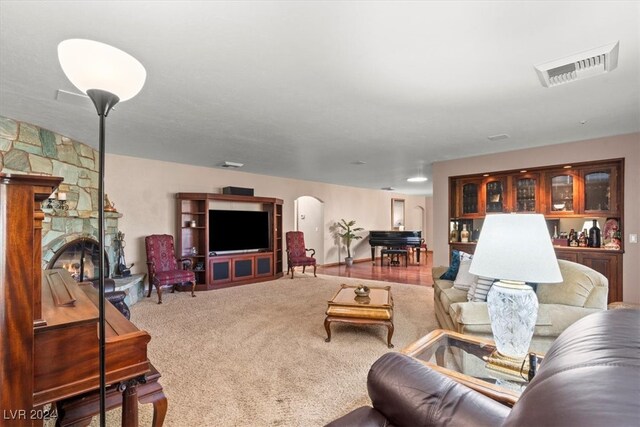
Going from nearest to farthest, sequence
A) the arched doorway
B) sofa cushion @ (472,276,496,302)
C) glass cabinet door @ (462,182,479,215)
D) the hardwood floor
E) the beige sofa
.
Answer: the beige sofa
sofa cushion @ (472,276,496,302)
glass cabinet door @ (462,182,479,215)
the hardwood floor
the arched doorway

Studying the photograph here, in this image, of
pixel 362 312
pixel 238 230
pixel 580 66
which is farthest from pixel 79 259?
pixel 580 66

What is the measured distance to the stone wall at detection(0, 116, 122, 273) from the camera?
3312mm

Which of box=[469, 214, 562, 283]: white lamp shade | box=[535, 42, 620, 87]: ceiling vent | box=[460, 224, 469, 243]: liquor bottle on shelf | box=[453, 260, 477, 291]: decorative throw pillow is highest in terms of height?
box=[535, 42, 620, 87]: ceiling vent

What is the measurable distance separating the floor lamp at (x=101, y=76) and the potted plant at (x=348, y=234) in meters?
7.78

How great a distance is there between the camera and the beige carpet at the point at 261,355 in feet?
6.70

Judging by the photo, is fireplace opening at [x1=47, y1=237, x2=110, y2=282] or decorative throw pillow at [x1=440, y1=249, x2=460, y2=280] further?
fireplace opening at [x1=47, y1=237, x2=110, y2=282]

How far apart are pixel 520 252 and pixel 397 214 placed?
988 cm

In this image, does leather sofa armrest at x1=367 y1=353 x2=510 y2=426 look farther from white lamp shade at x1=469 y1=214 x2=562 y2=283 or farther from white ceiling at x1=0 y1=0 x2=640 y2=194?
white ceiling at x1=0 y1=0 x2=640 y2=194

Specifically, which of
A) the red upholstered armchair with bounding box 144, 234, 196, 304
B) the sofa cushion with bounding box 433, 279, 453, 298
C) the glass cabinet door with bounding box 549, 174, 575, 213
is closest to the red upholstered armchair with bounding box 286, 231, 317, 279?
the red upholstered armchair with bounding box 144, 234, 196, 304

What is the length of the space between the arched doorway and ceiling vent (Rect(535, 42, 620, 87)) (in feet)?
21.5

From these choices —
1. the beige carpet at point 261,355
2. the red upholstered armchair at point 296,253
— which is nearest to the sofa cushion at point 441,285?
the beige carpet at point 261,355

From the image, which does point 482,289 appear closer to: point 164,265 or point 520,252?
point 520,252

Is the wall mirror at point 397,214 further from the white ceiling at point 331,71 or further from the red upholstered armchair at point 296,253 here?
the white ceiling at point 331,71

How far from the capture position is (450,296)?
3129mm
